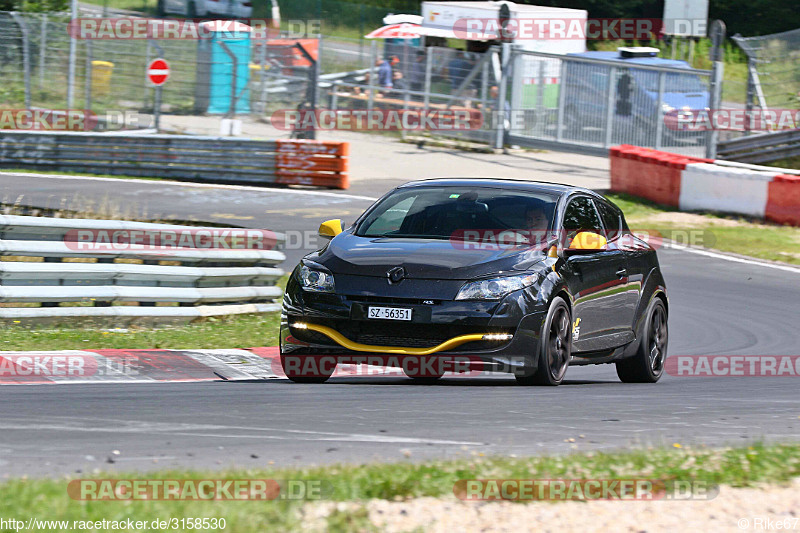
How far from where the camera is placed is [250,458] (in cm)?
541

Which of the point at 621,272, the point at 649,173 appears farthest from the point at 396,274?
the point at 649,173

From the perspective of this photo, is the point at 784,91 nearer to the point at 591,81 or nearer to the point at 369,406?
the point at 591,81

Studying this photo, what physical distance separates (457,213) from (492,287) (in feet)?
3.75

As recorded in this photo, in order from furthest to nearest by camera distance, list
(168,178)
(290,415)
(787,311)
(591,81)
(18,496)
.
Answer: (591,81)
(168,178)
(787,311)
(290,415)
(18,496)

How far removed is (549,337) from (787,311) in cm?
671

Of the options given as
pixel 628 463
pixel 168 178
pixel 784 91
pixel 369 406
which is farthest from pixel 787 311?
pixel 168 178

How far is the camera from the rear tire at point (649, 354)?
32.0 ft

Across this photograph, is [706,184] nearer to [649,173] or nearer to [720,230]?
[649,173]

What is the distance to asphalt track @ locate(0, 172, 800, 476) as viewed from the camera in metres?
5.54

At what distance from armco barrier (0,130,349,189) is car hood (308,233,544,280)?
15.4 meters

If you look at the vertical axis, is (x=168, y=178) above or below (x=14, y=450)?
below

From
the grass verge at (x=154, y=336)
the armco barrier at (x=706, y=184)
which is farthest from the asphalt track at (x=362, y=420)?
the armco barrier at (x=706, y=184)

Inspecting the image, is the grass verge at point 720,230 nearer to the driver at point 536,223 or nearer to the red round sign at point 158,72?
the driver at point 536,223

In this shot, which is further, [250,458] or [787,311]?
[787,311]
